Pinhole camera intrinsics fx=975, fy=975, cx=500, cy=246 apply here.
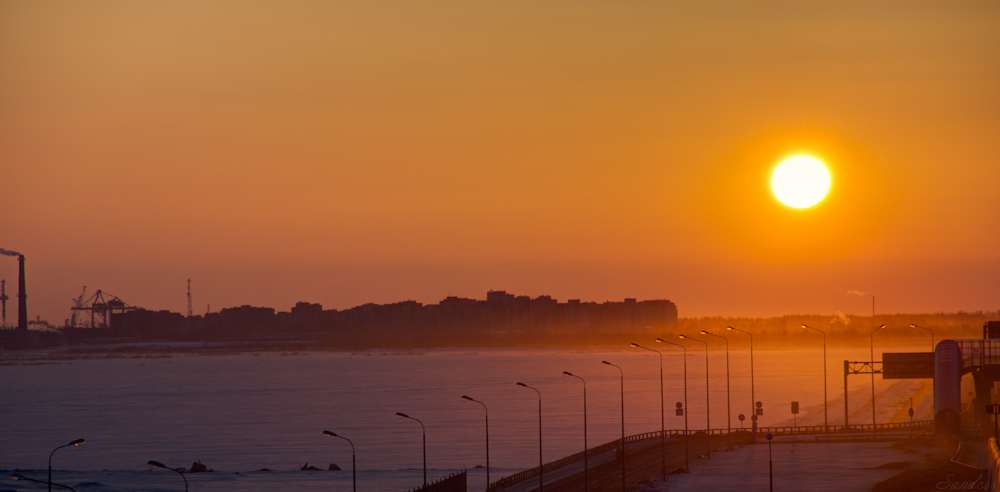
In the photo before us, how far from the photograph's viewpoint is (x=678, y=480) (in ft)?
A: 173

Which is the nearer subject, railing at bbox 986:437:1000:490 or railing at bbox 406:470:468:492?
railing at bbox 986:437:1000:490

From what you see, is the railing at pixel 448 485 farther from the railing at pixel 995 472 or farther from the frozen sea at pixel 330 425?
the railing at pixel 995 472

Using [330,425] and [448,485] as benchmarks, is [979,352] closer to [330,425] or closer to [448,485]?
[448,485]

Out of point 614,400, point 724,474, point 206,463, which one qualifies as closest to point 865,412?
point 614,400

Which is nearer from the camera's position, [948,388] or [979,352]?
Result: [948,388]

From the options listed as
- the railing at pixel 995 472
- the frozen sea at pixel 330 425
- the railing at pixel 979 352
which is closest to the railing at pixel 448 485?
the frozen sea at pixel 330 425
